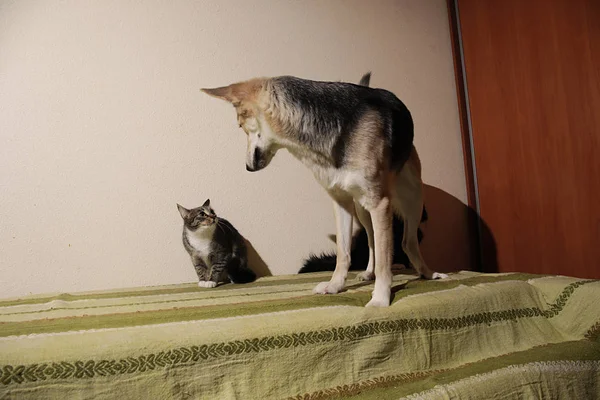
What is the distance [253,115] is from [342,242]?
1.89ft

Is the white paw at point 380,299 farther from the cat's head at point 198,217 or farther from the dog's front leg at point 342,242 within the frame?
the cat's head at point 198,217

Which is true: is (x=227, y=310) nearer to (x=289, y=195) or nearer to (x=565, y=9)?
(x=289, y=195)

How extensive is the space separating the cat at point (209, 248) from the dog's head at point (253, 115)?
0.52m

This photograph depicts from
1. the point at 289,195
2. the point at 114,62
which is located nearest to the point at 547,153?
the point at 289,195

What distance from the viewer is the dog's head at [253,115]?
149cm

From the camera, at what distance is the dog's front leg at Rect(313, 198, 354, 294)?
152cm

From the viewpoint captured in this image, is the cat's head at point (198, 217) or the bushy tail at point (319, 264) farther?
the bushy tail at point (319, 264)

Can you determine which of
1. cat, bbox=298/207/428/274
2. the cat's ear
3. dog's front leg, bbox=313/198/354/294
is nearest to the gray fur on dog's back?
dog's front leg, bbox=313/198/354/294

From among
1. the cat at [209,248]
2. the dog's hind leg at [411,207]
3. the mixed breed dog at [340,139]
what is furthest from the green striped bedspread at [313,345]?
the cat at [209,248]

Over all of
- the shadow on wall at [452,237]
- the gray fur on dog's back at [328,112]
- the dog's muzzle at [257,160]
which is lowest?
the shadow on wall at [452,237]

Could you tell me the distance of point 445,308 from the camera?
4.06 ft

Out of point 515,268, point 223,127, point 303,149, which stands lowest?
point 515,268

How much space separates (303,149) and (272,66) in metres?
1.13

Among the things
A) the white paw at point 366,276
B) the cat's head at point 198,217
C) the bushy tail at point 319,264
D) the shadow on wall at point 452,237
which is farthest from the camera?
the shadow on wall at point 452,237
